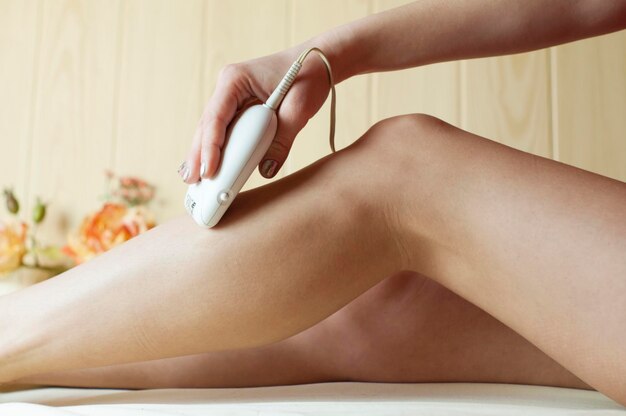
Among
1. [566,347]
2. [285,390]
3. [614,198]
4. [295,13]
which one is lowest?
[285,390]

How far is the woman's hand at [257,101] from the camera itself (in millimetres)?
588

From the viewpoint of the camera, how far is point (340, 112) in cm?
150

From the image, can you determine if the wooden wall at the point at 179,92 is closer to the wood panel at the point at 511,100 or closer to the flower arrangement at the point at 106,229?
the wood panel at the point at 511,100

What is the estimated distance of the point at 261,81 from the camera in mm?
647

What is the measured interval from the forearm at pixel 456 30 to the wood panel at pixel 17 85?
1.19 meters

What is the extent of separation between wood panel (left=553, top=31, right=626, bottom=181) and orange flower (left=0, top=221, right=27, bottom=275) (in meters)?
1.14

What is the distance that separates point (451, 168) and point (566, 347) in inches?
6.8

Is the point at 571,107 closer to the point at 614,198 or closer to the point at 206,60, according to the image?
the point at 206,60

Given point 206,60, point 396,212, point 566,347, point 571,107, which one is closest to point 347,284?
point 396,212

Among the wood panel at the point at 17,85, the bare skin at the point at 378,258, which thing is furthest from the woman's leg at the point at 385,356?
the wood panel at the point at 17,85

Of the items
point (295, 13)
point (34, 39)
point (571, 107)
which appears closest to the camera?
point (571, 107)

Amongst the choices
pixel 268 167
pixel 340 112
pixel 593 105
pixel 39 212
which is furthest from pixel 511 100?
pixel 39 212

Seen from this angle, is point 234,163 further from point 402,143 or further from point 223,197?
point 402,143

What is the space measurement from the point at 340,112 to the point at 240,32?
12.1 inches
